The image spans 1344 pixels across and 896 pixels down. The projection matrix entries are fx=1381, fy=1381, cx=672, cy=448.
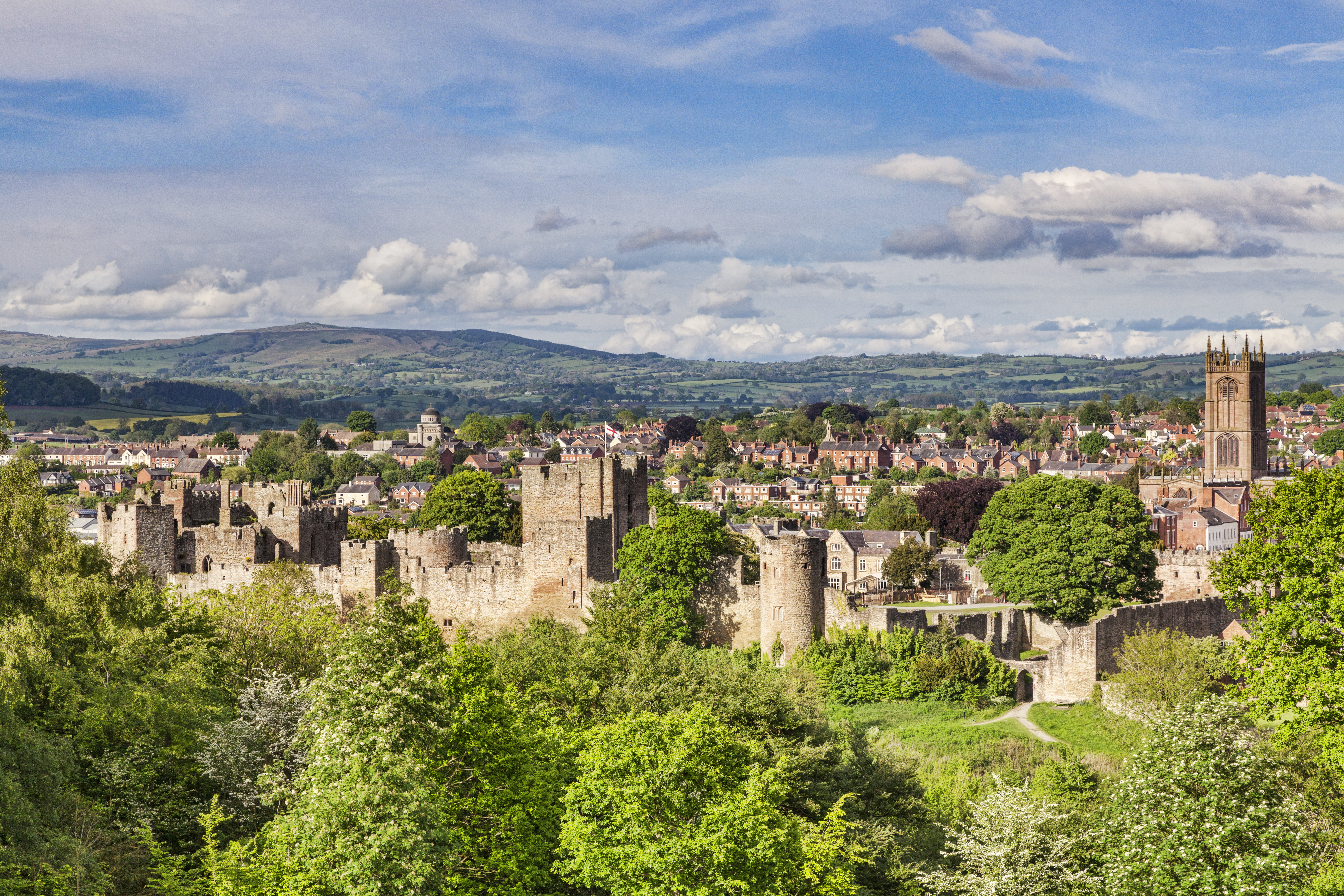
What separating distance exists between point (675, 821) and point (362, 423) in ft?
551

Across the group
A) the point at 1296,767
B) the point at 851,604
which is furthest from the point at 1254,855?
the point at 851,604

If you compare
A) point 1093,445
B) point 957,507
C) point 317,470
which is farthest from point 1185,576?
point 1093,445

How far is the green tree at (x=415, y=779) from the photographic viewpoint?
1703 centimetres

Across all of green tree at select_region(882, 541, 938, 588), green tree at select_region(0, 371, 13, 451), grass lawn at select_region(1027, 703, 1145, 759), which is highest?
green tree at select_region(0, 371, 13, 451)

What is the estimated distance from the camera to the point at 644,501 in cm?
4381

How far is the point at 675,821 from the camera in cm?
1956

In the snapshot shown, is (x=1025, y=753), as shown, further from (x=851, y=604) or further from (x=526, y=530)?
(x=526, y=530)

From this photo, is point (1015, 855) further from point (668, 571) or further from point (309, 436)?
point (309, 436)

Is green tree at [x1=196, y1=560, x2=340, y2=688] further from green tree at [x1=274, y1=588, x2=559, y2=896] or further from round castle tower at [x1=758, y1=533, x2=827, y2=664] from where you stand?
round castle tower at [x1=758, y1=533, x2=827, y2=664]

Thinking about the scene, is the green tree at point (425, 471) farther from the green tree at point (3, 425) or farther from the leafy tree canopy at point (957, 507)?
the green tree at point (3, 425)

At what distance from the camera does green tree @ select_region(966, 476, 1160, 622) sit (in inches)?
1639

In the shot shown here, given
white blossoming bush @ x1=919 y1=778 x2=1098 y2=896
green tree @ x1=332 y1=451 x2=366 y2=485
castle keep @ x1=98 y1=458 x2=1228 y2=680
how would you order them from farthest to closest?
green tree @ x1=332 y1=451 x2=366 y2=485 < castle keep @ x1=98 y1=458 x2=1228 y2=680 < white blossoming bush @ x1=919 y1=778 x2=1098 y2=896

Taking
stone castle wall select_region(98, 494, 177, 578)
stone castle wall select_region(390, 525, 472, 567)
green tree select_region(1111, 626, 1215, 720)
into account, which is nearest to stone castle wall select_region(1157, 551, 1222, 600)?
green tree select_region(1111, 626, 1215, 720)

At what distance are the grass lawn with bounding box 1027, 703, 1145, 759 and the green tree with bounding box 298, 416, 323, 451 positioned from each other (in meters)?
122
